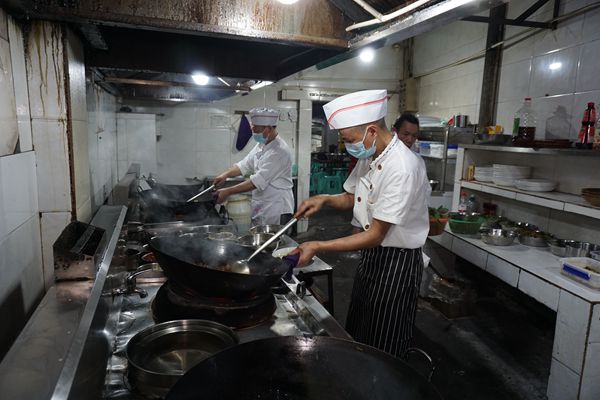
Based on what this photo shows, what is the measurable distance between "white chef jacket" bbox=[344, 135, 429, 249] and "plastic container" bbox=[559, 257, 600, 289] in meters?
1.25

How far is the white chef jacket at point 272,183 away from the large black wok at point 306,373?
2857mm

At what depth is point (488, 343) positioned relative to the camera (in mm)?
3467

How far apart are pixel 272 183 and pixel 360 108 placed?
7.10 ft

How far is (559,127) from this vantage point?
3732 mm

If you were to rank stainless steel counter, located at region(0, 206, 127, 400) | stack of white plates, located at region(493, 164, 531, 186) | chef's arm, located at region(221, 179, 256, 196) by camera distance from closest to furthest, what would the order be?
1. stainless steel counter, located at region(0, 206, 127, 400)
2. chef's arm, located at region(221, 179, 256, 196)
3. stack of white plates, located at region(493, 164, 531, 186)

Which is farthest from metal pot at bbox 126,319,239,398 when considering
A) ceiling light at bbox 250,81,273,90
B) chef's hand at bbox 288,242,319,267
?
ceiling light at bbox 250,81,273,90

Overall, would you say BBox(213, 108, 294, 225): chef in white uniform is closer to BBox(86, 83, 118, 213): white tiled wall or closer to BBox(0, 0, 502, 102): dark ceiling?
BBox(86, 83, 118, 213): white tiled wall

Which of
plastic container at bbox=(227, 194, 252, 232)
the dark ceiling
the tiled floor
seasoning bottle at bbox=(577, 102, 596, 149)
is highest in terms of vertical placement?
the dark ceiling

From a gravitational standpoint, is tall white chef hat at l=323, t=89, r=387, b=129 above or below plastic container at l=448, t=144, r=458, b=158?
above

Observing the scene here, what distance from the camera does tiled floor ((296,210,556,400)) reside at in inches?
113

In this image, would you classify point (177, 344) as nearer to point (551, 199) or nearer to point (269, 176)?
point (269, 176)

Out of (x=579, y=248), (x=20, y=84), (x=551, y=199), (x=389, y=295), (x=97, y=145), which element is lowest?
(x=389, y=295)

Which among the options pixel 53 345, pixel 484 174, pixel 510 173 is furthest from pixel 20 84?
pixel 484 174

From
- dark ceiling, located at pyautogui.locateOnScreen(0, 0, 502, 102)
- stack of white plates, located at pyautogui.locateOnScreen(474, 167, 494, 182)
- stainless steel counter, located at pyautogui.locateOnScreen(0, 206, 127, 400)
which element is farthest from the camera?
stack of white plates, located at pyautogui.locateOnScreen(474, 167, 494, 182)
